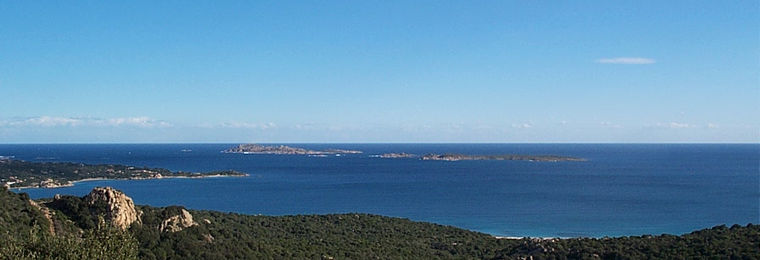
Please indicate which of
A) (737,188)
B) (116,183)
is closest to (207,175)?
(116,183)

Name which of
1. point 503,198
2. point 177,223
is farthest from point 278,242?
point 503,198

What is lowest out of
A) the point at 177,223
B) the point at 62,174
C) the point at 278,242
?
the point at 62,174

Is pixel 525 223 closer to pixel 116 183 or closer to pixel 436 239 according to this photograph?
pixel 436 239

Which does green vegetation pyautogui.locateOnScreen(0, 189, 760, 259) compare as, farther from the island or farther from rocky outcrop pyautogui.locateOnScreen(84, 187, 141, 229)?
the island

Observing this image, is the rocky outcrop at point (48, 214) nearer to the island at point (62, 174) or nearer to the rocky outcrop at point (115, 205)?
the rocky outcrop at point (115, 205)

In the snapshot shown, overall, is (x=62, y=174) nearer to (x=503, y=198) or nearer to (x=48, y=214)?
(x=503, y=198)

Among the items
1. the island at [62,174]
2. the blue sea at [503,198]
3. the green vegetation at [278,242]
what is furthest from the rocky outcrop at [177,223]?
the island at [62,174]
